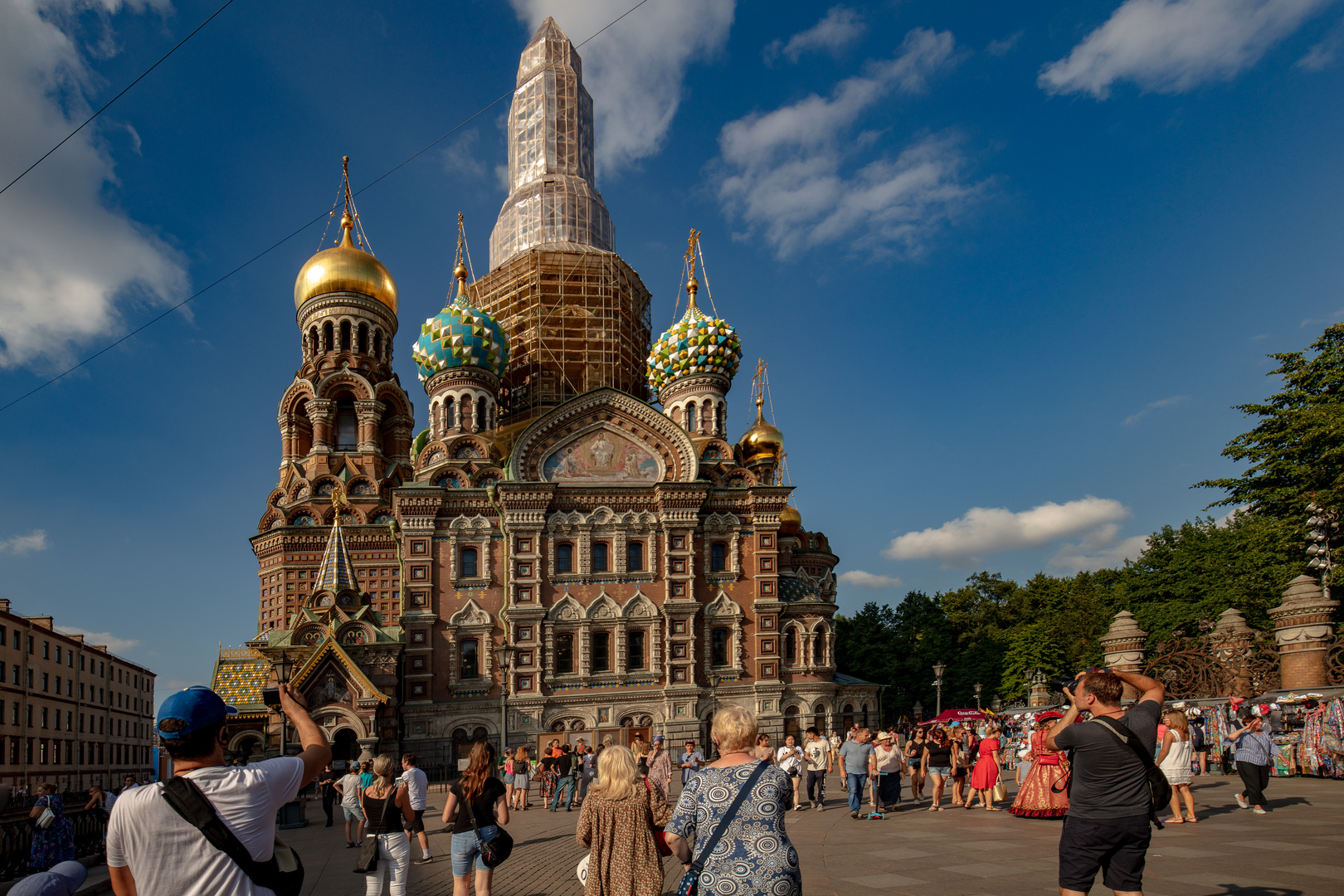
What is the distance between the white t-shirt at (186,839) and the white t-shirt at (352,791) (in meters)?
10.3

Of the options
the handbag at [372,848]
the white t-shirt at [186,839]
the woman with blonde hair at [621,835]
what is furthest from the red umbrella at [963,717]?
the white t-shirt at [186,839]

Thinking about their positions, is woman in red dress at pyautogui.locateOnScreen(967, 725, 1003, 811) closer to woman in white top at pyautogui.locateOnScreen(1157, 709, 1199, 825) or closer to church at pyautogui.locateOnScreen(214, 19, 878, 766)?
woman in white top at pyautogui.locateOnScreen(1157, 709, 1199, 825)

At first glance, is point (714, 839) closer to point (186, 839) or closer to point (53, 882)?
point (186, 839)

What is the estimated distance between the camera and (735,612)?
35000mm

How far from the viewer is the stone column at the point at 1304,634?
1881 cm

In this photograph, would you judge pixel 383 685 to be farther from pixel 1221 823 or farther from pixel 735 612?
pixel 1221 823

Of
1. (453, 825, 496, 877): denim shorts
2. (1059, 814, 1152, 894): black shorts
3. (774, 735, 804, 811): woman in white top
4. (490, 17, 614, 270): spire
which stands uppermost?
(490, 17, 614, 270): spire

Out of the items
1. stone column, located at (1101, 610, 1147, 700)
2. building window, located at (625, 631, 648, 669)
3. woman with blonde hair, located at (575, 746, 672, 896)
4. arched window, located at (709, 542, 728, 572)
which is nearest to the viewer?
woman with blonde hair, located at (575, 746, 672, 896)

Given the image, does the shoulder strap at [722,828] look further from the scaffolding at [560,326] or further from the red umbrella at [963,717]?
the scaffolding at [560,326]

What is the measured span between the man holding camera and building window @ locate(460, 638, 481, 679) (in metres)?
28.8

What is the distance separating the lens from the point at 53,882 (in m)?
3.61

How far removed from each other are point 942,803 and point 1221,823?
5691 mm

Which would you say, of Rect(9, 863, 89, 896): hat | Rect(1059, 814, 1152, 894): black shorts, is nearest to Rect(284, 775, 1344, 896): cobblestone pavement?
Rect(1059, 814, 1152, 894): black shorts

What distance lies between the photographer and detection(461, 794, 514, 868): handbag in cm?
710
